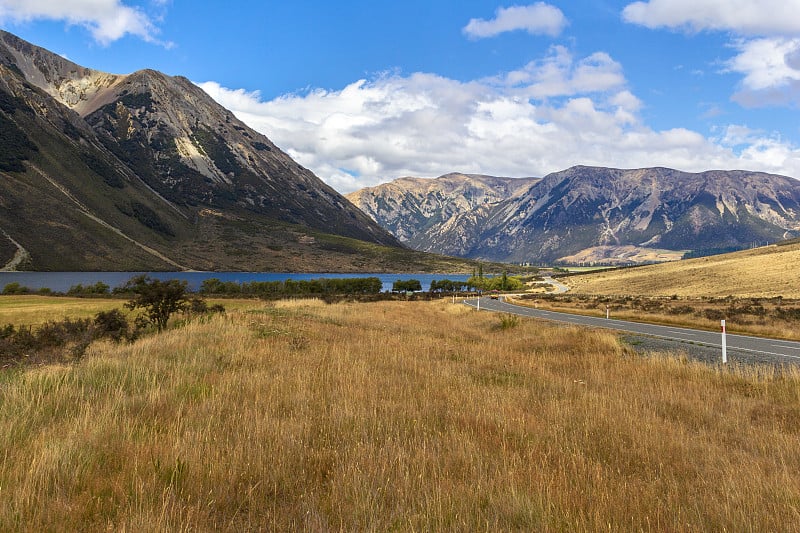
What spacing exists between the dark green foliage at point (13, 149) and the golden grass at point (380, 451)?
729ft

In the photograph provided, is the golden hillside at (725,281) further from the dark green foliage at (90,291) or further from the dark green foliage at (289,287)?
the dark green foliage at (90,291)

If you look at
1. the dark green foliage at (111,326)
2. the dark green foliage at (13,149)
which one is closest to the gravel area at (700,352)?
the dark green foliage at (111,326)

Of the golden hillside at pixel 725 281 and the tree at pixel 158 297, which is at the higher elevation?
the tree at pixel 158 297

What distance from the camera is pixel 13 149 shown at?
184m

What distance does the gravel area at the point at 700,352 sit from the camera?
1310 cm

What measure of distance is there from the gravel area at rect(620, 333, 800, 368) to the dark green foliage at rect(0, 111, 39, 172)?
223287 mm

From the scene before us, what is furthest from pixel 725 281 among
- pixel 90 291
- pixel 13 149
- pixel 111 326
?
pixel 13 149

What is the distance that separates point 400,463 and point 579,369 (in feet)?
25.1

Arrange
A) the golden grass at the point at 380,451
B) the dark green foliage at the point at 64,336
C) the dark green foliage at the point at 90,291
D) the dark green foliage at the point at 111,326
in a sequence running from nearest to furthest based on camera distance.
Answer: the golden grass at the point at 380,451, the dark green foliage at the point at 64,336, the dark green foliage at the point at 111,326, the dark green foliage at the point at 90,291

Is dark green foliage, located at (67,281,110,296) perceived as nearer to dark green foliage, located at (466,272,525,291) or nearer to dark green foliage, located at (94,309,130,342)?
dark green foliage, located at (94,309,130,342)

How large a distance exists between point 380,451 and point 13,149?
817 ft

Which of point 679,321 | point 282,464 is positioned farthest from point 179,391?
point 679,321

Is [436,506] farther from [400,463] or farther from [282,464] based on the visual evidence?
[282,464]

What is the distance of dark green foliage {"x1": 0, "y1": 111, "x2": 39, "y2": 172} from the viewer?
17216 cm
